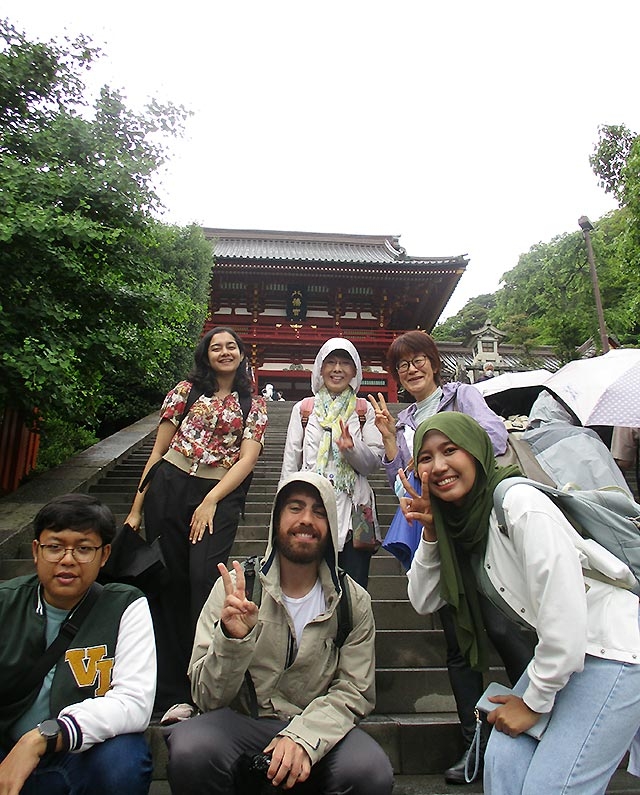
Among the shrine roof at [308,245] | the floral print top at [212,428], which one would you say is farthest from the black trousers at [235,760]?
the shrine roof at [308,245]

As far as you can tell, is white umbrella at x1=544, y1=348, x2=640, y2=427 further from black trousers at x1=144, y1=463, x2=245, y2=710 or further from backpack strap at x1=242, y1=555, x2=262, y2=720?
backpack strap at x1=242, y1=555, x2=262, y2=720

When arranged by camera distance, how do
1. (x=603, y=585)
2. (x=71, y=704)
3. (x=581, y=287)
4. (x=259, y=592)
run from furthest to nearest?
(x=581, y=287) < (x=259, y=592) < (x=71, y=704) < (x=603, y=585)

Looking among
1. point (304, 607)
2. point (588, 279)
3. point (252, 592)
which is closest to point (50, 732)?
point (252, 592)

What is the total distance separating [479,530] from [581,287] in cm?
1859

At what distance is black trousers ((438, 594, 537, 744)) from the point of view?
214 centimetres

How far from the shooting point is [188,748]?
1.69 m

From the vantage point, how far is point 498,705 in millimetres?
1677

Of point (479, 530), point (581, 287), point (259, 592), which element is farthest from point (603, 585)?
point (581, 287)

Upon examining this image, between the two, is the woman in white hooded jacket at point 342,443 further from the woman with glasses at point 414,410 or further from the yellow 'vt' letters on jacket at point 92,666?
the yellow 'vt' letters on jacket at point 92,666

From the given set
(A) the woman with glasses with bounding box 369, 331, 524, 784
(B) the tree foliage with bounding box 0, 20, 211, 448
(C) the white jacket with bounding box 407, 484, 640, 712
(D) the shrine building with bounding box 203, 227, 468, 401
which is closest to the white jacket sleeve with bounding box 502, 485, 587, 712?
(C) the white jacket with bounding box 407, 484, 640, 712

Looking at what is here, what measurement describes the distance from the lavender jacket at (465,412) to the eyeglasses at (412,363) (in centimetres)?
18

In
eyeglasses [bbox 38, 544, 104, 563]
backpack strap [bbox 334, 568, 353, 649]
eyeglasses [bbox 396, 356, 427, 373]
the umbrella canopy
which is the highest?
the umbrella canopy

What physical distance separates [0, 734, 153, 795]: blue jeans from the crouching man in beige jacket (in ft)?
0.41

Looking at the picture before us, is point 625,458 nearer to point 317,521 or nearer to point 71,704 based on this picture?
point 317,521
